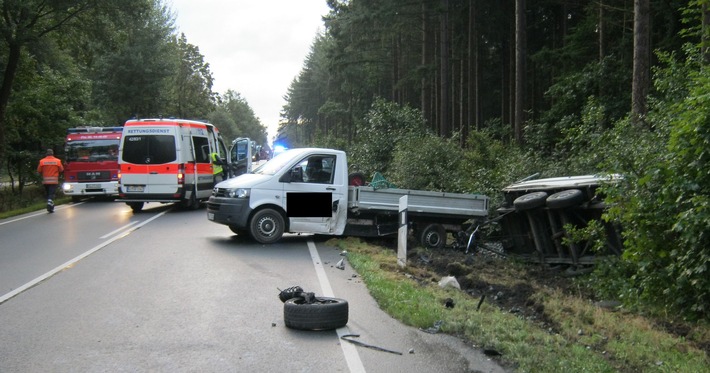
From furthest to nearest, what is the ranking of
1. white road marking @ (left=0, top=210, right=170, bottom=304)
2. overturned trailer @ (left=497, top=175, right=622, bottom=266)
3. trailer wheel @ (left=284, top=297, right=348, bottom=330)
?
overturned trailer @ (left=497, top=175, right=622, bottom=266), white road marking @ (left=0, top=210, right=170, bottom=304), trailer wheel @ (left=284, top=297, right=348, bottom=330)

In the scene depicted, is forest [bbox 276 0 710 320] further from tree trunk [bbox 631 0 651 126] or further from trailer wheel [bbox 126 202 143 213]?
trailer wheel [bbox 126 202 143 213]

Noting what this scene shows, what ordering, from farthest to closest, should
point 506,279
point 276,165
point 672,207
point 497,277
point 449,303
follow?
1. point 276,165
2. point 497,277
3. point 506,279
4. point 449,303
5. point 672,207

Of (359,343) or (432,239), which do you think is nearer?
(359,343)

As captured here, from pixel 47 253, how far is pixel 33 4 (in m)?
15.7

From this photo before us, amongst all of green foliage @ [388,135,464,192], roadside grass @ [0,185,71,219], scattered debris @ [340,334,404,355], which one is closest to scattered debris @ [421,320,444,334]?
scattered debris @ [340,334,404,355]

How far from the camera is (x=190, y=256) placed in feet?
39.0

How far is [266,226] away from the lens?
1373 cm

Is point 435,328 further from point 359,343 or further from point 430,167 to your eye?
point 430,167

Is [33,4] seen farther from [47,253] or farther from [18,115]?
[47,253]

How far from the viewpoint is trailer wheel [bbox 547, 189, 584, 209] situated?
11.5 m

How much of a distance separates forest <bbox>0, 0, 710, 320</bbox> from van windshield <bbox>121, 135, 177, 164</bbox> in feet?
23.2

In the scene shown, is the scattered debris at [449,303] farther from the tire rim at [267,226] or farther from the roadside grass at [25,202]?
the roadside grass at [25,202]

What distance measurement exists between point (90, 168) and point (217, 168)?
18.3 ft

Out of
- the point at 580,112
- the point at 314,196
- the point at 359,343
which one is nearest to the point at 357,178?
the point at 314,196
